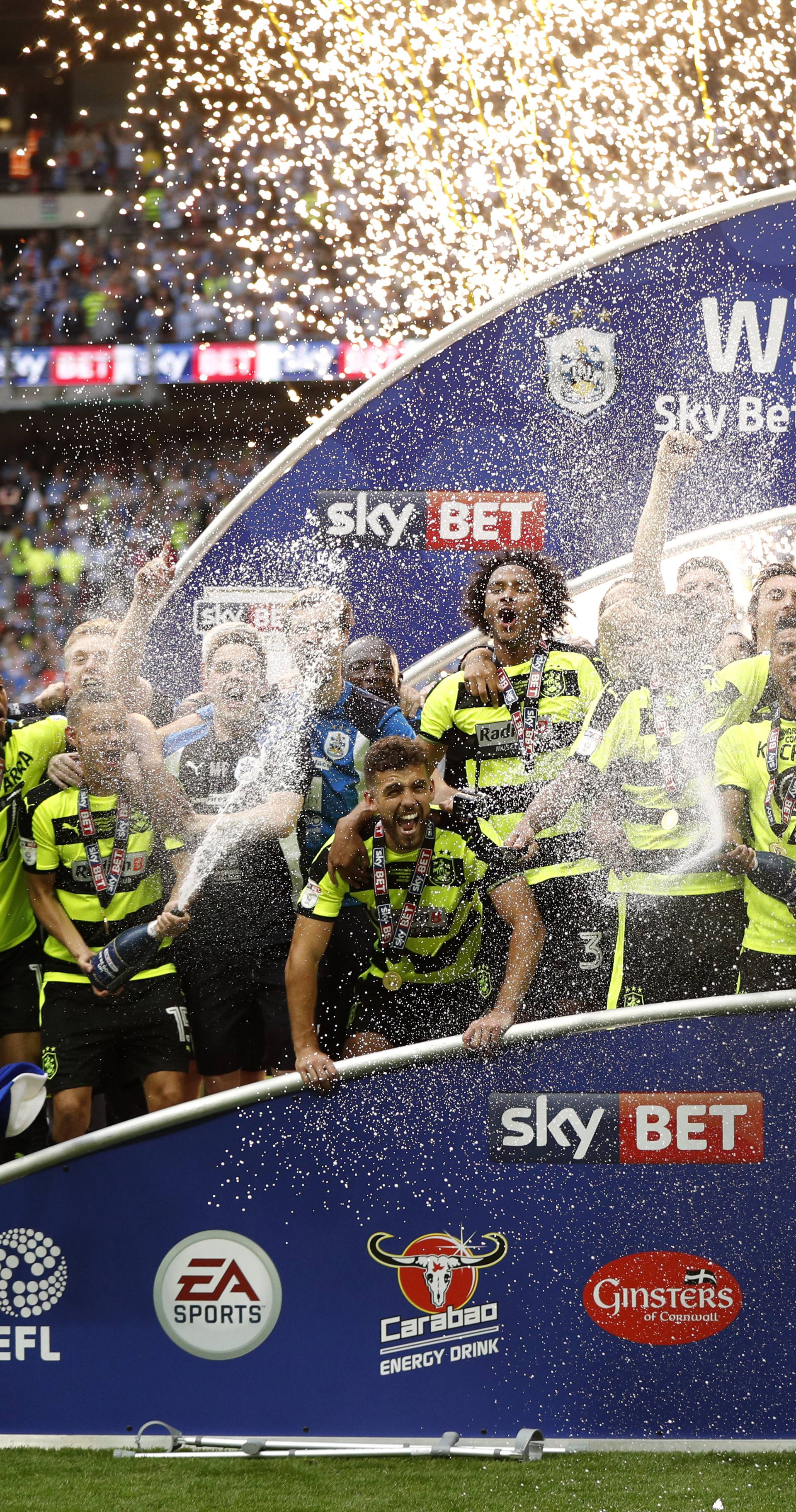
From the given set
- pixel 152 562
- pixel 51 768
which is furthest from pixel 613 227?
pixel 51 768

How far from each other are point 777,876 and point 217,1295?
168cm

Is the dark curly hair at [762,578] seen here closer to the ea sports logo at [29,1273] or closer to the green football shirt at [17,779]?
the green football shirt at [17,779]

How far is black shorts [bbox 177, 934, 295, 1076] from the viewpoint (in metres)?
2.95

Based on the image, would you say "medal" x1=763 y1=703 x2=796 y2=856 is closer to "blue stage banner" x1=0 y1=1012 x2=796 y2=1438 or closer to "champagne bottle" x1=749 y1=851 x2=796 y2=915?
"champagne bottle" x1=749 y1=851 x2=796 y2=915

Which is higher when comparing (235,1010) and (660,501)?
(660,501)

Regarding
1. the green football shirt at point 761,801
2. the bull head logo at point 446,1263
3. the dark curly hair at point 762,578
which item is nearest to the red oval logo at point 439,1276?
the bull head logo at point 446,1263

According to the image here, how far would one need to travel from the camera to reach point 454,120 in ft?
10.5

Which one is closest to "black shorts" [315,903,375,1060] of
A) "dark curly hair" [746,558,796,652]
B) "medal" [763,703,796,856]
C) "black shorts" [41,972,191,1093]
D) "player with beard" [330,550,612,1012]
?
"player with beard" [330,550,612,1012]

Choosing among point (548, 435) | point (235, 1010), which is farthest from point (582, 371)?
point (235, 1010)

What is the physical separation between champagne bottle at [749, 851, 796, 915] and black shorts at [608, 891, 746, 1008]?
Result: 3.1 inches

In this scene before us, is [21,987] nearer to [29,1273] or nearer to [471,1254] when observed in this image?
[29,1273]

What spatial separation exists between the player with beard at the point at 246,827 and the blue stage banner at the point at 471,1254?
24 centimetres

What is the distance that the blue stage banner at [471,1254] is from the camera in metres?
2.86

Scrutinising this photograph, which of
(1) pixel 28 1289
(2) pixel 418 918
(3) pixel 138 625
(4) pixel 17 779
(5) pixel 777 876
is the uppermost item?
(3) pixel 138 625
